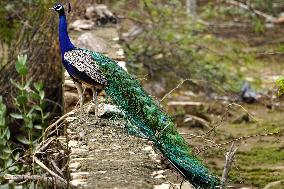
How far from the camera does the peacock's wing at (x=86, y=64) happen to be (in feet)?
17.2

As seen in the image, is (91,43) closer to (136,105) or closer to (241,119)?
(241,119)

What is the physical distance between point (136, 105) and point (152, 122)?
241 mm

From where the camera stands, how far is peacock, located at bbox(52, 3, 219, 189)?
4.39 meters

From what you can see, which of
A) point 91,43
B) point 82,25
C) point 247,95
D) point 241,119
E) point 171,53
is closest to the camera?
point 91,43

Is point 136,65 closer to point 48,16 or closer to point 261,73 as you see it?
point 48,16

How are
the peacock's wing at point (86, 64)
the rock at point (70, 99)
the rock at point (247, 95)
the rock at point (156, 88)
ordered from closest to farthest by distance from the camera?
the peacock's wing at point (86, 64) < the rock at point (70, 99) < the rock at point (156, 88) < the rock at point (247, 95)

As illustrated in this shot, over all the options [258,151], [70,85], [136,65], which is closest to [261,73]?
[136,65]

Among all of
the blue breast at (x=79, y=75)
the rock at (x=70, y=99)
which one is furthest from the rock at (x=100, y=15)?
the blue breast at (x=79, y=75)

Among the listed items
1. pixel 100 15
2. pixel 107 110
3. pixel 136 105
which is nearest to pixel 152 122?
pixel 136 105

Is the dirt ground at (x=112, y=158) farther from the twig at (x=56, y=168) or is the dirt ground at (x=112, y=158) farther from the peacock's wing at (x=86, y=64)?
the peacock's wing at (x=86, y=64)

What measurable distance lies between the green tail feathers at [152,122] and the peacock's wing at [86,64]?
1.6 inches

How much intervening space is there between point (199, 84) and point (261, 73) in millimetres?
1631

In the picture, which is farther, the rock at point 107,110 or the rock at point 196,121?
the rock at point 196,121

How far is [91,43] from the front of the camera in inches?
301
